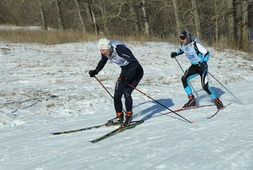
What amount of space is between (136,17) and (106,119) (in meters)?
21.4

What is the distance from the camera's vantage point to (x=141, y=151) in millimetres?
4516

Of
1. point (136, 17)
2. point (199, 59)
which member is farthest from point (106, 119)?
point (136, 17)

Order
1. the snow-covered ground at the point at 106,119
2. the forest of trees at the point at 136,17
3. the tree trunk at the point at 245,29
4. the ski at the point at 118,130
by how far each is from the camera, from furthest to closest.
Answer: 1. the forest of trees at the point at 136,17
2. the tree trunk at the point at 245,29
3. the ski at the point at 118,130
4. the snow-covered ground at the point at 106,119

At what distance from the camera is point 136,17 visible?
27.2 metres

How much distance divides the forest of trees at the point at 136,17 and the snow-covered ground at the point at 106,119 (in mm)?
8357

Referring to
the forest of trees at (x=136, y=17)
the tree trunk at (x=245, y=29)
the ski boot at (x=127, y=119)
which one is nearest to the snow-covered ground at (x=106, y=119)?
the ski boot at (x=127, y=119)

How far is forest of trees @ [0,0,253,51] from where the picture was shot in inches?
840

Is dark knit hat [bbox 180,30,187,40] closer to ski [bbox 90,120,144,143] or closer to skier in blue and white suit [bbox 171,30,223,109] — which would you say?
skier in blue and white suit [bbox 171,30,223,109]

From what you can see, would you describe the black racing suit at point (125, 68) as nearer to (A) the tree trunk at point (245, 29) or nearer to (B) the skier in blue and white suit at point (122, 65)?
(B) the skier in blue and white suit at point (122, 65)

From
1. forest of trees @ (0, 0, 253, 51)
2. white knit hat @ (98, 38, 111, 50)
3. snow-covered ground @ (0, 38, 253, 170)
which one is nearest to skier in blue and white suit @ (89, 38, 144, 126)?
white knit hat @ (98, 38, 111, 50)

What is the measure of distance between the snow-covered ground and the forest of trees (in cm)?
836

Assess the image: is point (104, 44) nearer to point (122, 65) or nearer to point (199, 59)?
point (122, 65)

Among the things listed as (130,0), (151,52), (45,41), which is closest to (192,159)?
(151,52)

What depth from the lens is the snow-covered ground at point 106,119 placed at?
419 centimetres
